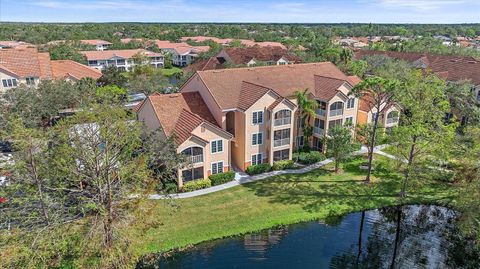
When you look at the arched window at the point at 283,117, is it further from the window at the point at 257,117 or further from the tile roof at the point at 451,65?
the tile roof at the point at 451,65

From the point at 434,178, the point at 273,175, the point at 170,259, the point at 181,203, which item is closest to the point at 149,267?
the point at 170,259

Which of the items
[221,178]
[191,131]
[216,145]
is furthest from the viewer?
[216,145]

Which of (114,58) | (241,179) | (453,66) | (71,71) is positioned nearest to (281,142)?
(241,179)

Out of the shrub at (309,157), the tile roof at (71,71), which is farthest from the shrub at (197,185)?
the tile roof at (71,71)

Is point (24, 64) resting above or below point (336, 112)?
above

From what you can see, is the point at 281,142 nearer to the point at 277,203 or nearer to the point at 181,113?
the point at 277,203

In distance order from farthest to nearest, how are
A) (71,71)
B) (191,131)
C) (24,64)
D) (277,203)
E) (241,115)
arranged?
1. (71,71)
2. (24,64)
3. (241,115)
4. (191,131)
5. (277,203)

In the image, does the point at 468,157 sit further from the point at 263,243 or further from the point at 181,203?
the point at 181,203
